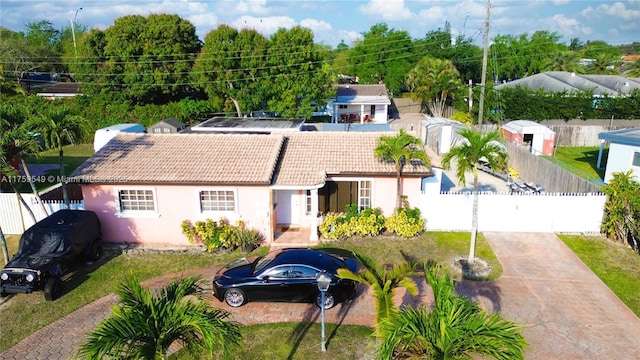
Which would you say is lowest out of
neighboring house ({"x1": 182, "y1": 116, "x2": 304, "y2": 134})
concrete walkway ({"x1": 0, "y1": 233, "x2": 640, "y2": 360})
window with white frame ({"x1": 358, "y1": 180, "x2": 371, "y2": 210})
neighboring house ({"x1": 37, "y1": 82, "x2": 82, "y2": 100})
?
concrete walkway ({"x1": 0, "y1": 233, "x2": 640, "y2": 360})

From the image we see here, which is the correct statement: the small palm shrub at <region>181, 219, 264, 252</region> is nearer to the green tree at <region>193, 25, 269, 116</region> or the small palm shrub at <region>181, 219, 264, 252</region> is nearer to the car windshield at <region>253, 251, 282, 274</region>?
the car windshield at <region>253, 251, 282, 274</region>

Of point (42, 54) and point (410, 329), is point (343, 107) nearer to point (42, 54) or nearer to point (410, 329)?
point (410, 329)

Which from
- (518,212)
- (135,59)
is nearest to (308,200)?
(518,212)

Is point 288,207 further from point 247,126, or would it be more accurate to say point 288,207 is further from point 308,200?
point 247,126

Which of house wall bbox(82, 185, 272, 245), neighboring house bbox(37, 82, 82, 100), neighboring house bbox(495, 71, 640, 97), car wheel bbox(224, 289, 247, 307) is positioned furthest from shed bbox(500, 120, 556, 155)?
neighboring house bbox(37, 82, 82, 100)

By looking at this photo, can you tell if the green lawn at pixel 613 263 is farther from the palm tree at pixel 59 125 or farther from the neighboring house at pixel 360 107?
the neighboring house at pixel 360 107

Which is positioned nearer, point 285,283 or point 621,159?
point 285,283

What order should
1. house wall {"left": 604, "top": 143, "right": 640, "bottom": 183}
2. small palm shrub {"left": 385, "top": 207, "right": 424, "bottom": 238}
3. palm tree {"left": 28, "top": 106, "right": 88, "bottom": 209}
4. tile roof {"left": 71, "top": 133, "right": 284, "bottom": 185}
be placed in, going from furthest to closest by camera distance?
1. house wall {"left": 604, "top": 143, "right": 640, "bottom": 183}
2. small palm shrub {"left": 385, "top": 207, "right": 424, "bottom": 238}
3. tile roof {"left": 71, "top": 133, "right": 284, "bottom": 185}
4. palm tree {"left": 28, "top": 106, "right": 88, "bottom": 209}
